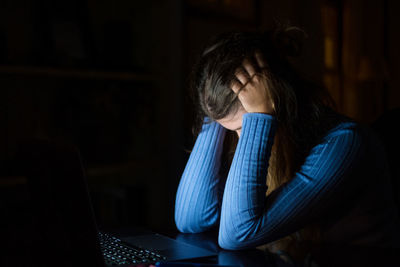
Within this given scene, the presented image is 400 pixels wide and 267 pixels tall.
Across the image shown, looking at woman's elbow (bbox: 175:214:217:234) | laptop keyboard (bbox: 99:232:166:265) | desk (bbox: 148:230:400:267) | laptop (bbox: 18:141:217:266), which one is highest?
laptop (bbox: 18:141:217:266)

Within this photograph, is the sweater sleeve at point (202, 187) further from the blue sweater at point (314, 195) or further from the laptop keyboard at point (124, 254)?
the laptop keyboard at point (124, 254)

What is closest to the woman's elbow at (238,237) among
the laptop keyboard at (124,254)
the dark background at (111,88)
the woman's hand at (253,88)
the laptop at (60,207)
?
the laptop keyboard at (124,254)

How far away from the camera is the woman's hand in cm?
104

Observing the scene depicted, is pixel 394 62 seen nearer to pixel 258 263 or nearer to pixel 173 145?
pixel 173 145

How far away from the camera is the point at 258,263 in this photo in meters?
0.81

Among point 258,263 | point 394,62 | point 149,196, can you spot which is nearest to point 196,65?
point 258,263

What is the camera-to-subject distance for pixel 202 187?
4.08 ft

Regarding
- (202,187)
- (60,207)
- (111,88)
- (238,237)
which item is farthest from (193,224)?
(111,88)

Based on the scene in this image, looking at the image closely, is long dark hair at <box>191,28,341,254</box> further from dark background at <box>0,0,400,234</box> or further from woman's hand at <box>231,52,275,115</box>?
dark background at <box>0,0,400,234</box>

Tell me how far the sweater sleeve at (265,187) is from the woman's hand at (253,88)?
3 centimetres

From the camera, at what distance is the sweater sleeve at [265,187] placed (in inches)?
37.9

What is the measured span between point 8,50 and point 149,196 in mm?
1027

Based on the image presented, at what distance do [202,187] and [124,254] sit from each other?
1.46 feet

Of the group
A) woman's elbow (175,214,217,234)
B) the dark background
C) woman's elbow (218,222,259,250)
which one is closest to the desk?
woman's elbow (218,222,259,250)
